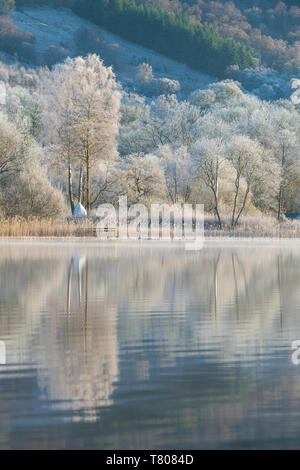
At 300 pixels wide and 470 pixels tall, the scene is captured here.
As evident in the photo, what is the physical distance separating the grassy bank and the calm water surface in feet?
60.7

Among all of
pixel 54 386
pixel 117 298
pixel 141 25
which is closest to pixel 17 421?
pixel 54 386

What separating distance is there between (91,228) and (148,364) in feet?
103

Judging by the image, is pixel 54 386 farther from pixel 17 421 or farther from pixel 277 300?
pixel 277 300

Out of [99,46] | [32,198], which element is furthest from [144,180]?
[99,46]

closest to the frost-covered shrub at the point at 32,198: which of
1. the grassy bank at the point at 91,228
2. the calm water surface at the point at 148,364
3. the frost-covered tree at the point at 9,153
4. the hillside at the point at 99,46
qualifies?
the grassy bank at the point at 91,228

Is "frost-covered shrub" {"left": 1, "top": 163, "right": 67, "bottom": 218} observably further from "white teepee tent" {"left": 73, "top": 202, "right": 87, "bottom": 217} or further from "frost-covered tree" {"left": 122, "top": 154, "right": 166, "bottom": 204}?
"frost-covered tree" {"left": 122, "top": 154, "right": 166, "bottom": 204}

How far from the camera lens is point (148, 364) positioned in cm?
872

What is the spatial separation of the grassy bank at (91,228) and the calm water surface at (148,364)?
60.7 feet

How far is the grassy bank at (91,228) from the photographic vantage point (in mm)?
37469

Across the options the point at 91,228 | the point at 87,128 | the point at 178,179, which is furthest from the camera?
the point at 178,179

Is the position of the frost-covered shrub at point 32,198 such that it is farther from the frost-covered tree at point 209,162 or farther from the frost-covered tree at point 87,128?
the frost-covered tree at point 209,162

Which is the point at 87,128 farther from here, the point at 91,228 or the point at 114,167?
the point at 91,228

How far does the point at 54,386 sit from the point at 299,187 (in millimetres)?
50534
